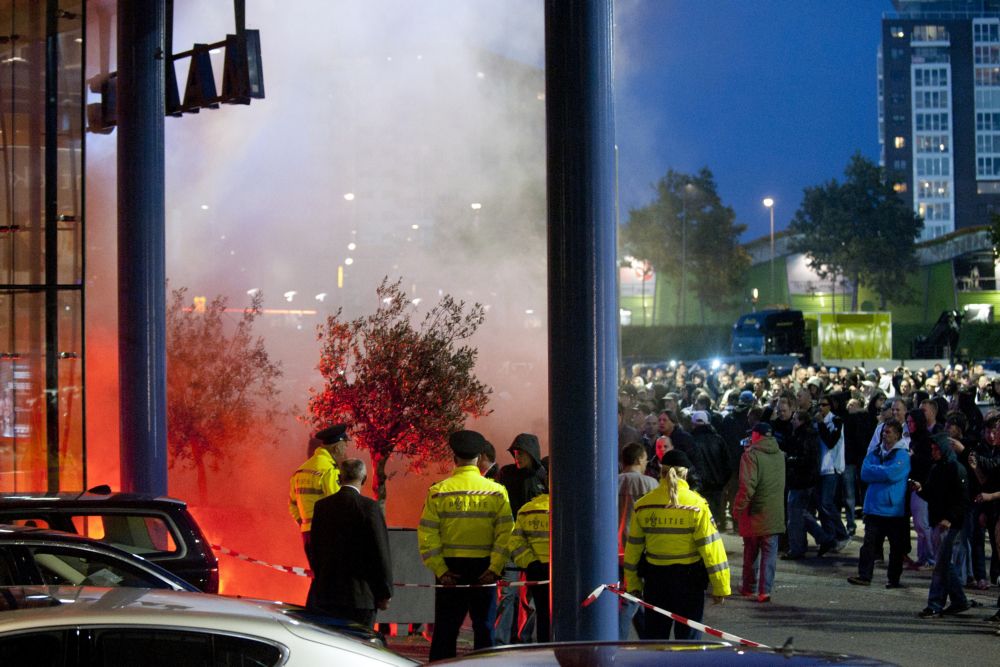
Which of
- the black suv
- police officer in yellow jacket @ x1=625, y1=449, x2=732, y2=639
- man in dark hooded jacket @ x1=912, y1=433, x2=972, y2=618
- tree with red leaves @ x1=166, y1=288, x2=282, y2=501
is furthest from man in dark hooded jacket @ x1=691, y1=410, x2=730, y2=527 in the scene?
the black suv

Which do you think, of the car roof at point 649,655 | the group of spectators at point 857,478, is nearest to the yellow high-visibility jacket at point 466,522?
the group of spectators at point 857,478

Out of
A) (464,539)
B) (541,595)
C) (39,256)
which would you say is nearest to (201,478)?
(39,256)

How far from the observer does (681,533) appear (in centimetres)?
638

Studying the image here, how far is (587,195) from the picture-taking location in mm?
5715

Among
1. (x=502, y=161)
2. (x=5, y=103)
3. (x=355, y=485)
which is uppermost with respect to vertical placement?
(x=502, y=161)

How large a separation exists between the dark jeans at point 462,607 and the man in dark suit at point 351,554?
0.44 m

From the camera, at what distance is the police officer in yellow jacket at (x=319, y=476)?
8.45m

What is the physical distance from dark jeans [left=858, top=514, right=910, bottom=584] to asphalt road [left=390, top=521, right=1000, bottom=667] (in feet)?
0.53

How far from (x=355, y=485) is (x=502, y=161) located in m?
18.8

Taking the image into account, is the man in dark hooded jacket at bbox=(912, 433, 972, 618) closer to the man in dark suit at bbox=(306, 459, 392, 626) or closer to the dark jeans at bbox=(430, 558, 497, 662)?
the dark jeans at bbox=(430, 558, 497, 662)

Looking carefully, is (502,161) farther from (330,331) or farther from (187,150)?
(330,331)

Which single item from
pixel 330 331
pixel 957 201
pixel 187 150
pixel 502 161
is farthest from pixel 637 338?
pixel 957 201

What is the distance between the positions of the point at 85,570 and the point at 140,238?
5068 mm

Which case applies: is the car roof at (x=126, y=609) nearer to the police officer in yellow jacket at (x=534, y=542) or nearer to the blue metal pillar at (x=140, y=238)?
the police officer in yellow jacket at (x=534, y=542)
